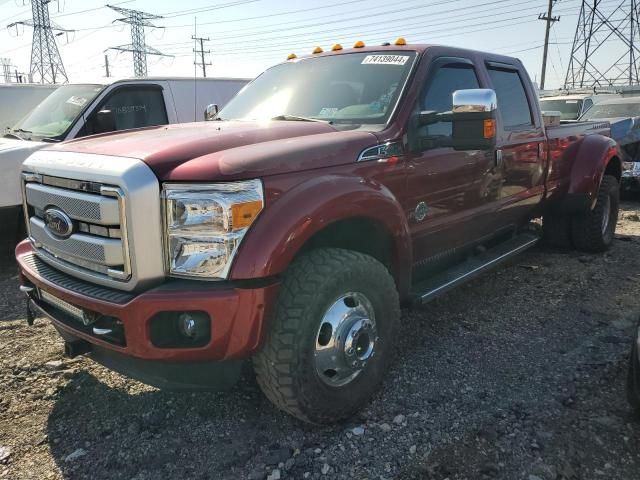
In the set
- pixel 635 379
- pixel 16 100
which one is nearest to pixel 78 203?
pixel 635 379

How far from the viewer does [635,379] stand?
2.64 m

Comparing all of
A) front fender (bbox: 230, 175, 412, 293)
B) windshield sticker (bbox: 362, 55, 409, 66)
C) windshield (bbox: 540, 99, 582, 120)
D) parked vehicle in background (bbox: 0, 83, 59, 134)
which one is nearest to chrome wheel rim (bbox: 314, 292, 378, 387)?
front fender (bbox: 230, 175, 412, 293)

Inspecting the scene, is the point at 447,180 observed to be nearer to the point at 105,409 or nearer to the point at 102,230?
the point at 102,230

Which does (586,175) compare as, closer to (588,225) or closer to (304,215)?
(588,225)

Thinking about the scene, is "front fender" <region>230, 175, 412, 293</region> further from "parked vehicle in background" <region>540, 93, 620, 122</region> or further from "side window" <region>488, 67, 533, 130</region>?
"parked vehicle in background" <region>540, 93, 620, 122</region>

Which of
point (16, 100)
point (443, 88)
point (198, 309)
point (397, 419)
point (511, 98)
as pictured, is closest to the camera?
point (198, 309)

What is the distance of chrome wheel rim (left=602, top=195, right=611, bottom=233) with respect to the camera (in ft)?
19.2

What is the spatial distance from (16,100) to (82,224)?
29.8ft

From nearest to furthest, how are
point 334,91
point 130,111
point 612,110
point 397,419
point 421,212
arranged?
point 397,419 < point 421,212 < point 334,91 < point 130,111 < point 612,110

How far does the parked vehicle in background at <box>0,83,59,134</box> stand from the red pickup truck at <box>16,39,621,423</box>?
792cm

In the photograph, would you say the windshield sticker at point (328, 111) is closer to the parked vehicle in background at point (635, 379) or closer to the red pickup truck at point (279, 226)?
the red pickup truck at point (279, 226)

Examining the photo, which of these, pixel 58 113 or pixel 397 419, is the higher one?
pixel 58 113

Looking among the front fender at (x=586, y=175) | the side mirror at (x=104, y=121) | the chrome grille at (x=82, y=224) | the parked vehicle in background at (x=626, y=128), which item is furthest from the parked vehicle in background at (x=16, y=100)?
A: the parked vehicle in background at (x=626, y=128)

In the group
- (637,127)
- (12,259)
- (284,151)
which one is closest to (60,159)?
(284,151)
